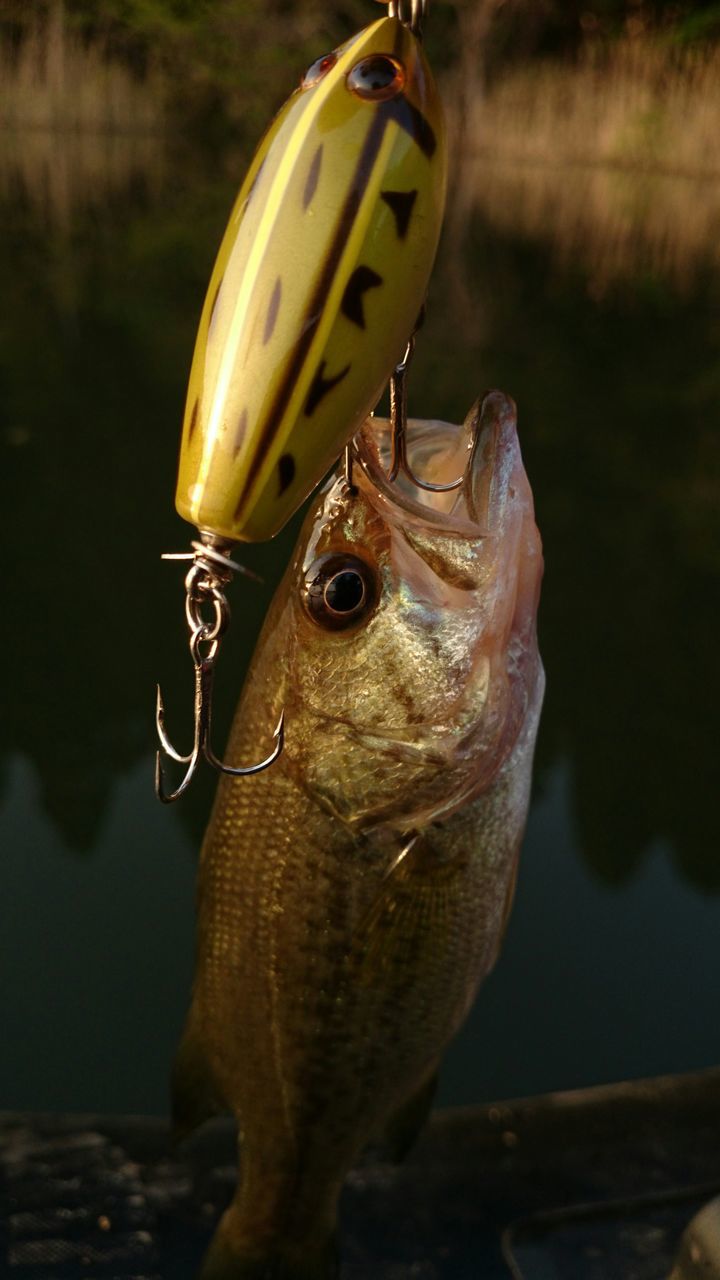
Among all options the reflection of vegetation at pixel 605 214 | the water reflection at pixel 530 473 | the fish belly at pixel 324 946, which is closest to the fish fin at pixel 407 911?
the fish belly at pixel 324 946

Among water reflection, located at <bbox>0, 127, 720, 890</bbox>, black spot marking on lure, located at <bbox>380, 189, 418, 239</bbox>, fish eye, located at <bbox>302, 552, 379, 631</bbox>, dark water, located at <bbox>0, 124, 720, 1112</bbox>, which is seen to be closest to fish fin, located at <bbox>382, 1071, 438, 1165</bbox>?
fish eye, located at <bbox>302, 552, 379, 631</bbox>

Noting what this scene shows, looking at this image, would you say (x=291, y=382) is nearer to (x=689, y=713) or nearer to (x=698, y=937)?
(x=698, y=937)

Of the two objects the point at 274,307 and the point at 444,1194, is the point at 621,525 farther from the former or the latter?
the point at 274,307

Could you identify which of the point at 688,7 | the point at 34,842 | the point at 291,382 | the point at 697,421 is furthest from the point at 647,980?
the point at 688,7

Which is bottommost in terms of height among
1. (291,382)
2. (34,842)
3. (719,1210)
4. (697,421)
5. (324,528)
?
(34,842)

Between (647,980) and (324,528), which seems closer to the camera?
(324,528)

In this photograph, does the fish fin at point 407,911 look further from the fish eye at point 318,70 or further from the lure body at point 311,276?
the fish eye at point 318,70
